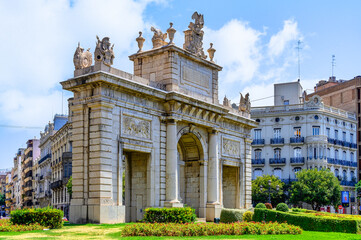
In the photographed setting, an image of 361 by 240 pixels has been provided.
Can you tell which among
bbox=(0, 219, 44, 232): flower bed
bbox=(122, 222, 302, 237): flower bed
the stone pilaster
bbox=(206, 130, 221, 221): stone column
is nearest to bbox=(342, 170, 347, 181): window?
the stone pilaster

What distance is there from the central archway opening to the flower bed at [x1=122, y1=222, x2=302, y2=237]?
12117 millimetres

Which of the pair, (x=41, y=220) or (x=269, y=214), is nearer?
(x=41, y=220)

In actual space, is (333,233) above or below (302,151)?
below

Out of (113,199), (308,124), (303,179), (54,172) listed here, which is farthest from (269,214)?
(54,172)

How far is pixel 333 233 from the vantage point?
859 inches

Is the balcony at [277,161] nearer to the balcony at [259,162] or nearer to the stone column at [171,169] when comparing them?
the balcony at [259,162]

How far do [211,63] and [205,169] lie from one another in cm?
683

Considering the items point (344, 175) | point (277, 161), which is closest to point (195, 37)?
point (277, 161)

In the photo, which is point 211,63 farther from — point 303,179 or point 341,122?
point 341,122

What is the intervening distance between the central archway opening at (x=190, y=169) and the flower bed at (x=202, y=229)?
477 inches

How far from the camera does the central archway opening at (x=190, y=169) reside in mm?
33719

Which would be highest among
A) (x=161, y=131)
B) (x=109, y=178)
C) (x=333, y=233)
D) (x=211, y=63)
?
(x=211, y=63)

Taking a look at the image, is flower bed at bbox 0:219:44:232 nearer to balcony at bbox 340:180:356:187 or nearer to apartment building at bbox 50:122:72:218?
apartment building at bbox 50:122:72:218

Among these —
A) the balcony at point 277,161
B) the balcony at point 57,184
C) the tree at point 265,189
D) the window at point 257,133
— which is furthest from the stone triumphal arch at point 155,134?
→ the window at point 257,133
